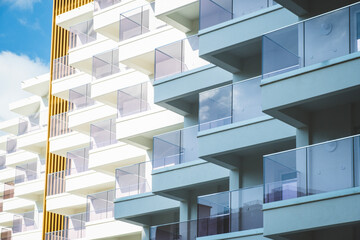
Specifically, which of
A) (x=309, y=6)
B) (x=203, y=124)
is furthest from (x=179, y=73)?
(x=309, y=6)

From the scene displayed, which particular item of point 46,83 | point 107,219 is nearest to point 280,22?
Answer: point 107,219

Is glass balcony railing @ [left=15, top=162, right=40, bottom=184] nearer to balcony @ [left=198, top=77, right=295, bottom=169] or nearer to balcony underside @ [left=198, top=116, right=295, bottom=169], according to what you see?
balcony @ [left=198, top=77, right=295, bottom=169]

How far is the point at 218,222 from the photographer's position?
22.8 metres

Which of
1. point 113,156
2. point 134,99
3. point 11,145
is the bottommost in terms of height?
point 113,156

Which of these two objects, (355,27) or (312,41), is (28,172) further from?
(355,27)

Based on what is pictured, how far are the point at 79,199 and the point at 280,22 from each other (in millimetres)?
19544

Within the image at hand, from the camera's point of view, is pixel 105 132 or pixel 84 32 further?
pixel 84 32

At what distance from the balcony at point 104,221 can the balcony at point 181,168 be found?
588 cm

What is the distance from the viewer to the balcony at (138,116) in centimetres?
3092

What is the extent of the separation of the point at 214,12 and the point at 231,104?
3346mm

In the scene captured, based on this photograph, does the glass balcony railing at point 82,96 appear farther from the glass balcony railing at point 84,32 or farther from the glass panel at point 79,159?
the glass balcony railing at point 84,32

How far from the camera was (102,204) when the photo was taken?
109 ft

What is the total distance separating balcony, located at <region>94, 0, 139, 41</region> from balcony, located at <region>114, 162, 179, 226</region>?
8.90m

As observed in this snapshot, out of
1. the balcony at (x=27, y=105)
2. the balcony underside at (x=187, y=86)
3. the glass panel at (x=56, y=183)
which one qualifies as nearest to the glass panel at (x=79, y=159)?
the glass panel at (x=56, y=183)
